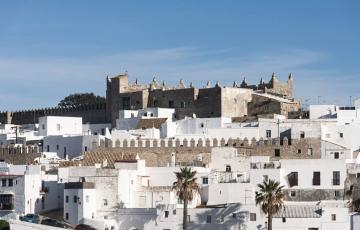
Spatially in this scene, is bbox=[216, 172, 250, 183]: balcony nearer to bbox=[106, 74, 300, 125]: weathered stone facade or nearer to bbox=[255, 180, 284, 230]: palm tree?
bbox=[255, 180, 284, 230]: palm tree

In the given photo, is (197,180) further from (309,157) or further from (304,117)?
(304,117)

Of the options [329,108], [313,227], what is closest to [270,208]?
[313,227]

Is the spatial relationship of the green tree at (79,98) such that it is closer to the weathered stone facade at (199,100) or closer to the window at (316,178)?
the weathered stone facade at (199,100)

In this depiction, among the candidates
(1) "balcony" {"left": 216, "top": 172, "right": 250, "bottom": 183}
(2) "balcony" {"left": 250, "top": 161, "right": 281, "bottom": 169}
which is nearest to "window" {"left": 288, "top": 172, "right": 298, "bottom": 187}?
(2) "balcony" {"left": 250, "top": 161, "right": 281, "bottom": 169}

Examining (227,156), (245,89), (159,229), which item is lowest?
(159,229)

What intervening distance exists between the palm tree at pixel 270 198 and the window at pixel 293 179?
174 inches

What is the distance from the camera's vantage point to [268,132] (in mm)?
71250

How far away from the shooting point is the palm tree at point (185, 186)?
57.3 meters

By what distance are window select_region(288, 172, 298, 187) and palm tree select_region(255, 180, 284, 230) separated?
14.5 ft

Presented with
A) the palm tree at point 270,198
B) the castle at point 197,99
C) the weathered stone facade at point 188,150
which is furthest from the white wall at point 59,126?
the palm tree at point 270,198

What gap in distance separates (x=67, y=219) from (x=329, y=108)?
22.4 meters

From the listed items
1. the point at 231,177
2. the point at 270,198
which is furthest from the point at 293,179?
the point at 270,198

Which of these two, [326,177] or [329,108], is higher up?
[329,108]

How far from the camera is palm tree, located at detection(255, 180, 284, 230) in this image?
55688mm
